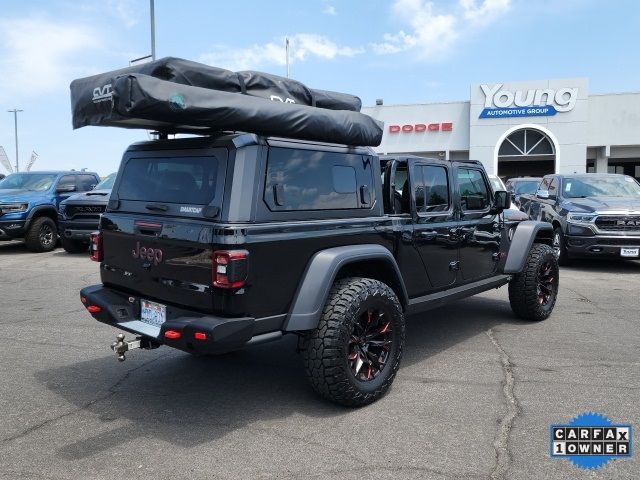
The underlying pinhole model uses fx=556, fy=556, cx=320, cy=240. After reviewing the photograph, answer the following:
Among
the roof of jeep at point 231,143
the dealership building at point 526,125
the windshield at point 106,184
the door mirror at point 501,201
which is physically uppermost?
the dealership building at point 526,125

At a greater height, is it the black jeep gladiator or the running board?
Answer: the black jeep gladiator

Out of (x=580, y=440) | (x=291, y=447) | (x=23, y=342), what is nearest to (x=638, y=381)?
(x=580, y=440)

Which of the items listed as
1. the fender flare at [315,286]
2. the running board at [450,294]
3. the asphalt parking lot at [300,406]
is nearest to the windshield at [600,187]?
the asphalt parking lot at [300,406]

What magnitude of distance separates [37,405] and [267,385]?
1.67 meters

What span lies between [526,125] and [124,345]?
29334mm

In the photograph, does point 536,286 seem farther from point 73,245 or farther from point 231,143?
point 73,245

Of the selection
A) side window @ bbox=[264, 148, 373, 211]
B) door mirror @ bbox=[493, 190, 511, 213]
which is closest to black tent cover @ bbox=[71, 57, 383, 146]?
side window @ bbox=[264, 148, 373, 211]

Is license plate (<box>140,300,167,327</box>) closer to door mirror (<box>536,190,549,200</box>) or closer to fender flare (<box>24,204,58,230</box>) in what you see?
door mirror (<box>536,190,549,200</box>)

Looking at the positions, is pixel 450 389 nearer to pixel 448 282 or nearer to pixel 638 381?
pixel 448 282

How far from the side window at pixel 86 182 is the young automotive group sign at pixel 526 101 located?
72.8 ft

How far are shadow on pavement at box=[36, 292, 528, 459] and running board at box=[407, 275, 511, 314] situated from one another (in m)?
0.53

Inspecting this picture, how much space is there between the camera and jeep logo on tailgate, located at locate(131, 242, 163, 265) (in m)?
3.84

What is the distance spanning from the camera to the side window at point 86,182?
13696 millimetres

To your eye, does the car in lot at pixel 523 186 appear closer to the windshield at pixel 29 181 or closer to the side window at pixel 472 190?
the side window at pixel 472 190
